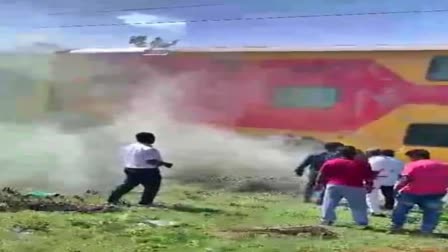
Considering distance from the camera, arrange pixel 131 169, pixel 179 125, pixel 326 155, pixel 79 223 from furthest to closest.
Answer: pixel 179 125, pixel 326 155, pixel 131 169, pixel 79 223

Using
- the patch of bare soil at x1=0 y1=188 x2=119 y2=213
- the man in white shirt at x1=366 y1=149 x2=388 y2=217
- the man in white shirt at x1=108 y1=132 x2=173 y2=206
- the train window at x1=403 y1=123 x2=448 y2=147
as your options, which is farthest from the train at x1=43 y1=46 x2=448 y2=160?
the patch of bare soil at x1=0 y1=188 x2=119 y2=213

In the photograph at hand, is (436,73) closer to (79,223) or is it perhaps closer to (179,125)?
(179,125)

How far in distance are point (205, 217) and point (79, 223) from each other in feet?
7.23

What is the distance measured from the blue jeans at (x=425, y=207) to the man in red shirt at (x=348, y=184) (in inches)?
19.7

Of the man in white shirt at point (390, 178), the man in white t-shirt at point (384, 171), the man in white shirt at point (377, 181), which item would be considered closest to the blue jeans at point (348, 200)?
the man in white shirt at point (377, 181)

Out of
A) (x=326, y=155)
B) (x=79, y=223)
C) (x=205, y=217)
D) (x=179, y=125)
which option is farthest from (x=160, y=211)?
(x=179, y=125)

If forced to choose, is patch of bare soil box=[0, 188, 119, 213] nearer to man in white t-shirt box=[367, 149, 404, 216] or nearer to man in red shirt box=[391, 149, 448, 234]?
man in red shirt box=[391, 149, 448, 234]

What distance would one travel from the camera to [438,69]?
18141mm

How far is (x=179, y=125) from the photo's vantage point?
21.7 metres

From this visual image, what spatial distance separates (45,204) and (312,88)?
8.22 meters

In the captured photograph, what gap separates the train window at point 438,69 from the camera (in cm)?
1803

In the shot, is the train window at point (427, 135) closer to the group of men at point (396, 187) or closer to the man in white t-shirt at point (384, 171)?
the man in white t-shirt at point (384, 171)

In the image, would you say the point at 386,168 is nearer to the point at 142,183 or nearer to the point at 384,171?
the point at 384,171

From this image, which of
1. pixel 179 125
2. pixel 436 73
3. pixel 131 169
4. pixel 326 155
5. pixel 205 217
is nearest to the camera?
pixel 205 217
